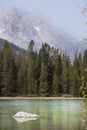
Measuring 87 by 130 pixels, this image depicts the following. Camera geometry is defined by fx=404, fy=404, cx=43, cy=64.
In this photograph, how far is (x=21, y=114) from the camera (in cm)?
5116

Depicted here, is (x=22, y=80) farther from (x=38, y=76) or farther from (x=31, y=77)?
(x=38, y=76)

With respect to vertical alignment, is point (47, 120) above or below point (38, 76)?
below

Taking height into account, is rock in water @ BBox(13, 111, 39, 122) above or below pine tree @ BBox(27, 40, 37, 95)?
below

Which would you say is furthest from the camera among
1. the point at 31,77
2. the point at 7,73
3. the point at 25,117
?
the point at 31,77

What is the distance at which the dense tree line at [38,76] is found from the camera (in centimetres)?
13662

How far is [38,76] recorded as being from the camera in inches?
5674

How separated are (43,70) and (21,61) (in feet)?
83.2

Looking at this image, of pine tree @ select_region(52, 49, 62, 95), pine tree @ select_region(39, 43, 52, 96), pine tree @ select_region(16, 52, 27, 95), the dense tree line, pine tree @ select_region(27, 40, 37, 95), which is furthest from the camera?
pine tree @ select_region(27, 40, 37, 95)

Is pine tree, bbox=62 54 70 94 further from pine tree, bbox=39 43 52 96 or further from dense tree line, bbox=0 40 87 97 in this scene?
pine tree, bbox=39 43 52 96

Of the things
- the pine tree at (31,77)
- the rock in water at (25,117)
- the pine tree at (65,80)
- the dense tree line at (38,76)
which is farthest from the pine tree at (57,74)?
the rock in water at (25,117)

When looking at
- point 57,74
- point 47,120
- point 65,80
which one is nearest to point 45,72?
point 57,74

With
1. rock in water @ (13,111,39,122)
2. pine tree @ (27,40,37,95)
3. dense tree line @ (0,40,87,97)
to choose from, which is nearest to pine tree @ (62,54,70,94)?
dense tree line @ (0,40,87,97)

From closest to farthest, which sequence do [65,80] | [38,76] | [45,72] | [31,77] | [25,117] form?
[25,117] → [45,72] → [31,77] → [65,80] → [38,76]

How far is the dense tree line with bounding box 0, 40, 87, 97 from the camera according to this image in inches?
5379
